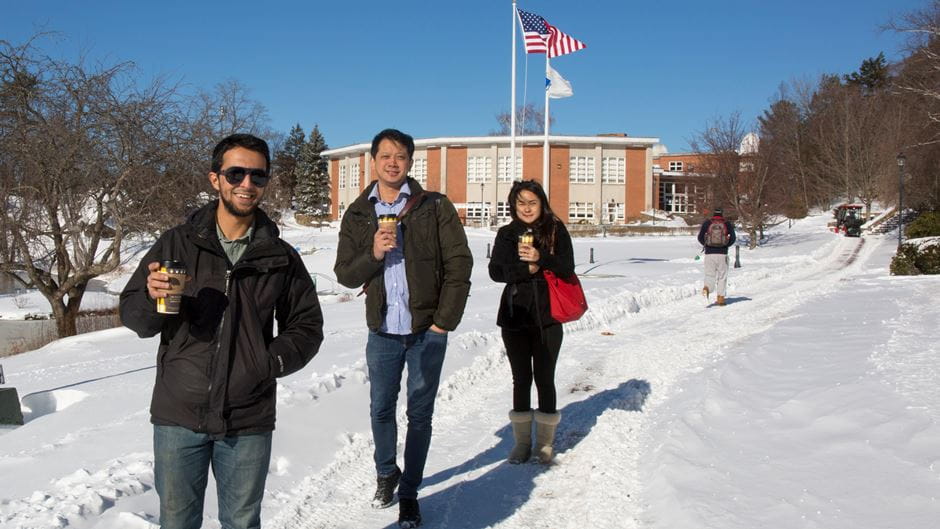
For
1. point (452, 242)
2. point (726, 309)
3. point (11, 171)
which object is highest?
point (11, 171)

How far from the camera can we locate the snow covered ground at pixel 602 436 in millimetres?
4219

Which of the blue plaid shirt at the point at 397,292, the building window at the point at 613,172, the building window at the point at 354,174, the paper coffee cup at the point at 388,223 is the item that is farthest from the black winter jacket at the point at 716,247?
the building window at the point at 354,174

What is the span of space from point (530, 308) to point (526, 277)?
23 cm

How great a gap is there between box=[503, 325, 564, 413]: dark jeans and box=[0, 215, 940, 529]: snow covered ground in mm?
505

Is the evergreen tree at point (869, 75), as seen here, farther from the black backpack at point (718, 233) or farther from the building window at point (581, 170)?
the black backpack at point (718, 233)

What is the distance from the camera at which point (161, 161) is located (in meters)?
15.4

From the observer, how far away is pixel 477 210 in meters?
71.9

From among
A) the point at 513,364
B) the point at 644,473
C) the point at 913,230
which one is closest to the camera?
Result: the point at 644,473

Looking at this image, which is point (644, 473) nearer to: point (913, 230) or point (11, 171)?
point (11, 171)

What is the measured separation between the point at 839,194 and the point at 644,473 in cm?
7326

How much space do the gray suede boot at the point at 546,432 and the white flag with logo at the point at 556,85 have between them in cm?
2368

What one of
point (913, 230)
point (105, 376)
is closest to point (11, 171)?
point (105, 376)

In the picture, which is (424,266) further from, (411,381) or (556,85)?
(556,85)

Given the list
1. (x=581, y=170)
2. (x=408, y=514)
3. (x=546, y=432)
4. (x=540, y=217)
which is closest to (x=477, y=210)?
(x=581, y=170)
